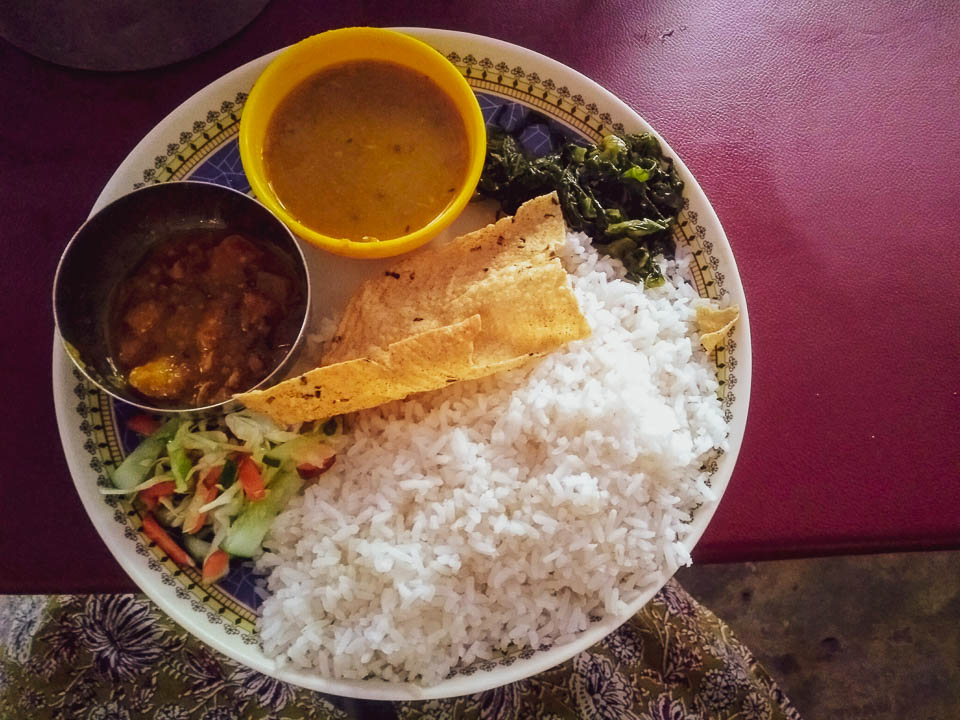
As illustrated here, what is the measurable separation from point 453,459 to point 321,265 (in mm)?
645

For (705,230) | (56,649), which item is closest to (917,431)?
(705,230)

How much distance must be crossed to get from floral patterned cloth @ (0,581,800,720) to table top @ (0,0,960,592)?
88 cm

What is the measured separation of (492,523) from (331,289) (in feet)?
2.51

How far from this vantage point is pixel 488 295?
76.4 inches

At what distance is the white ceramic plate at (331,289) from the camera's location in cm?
186

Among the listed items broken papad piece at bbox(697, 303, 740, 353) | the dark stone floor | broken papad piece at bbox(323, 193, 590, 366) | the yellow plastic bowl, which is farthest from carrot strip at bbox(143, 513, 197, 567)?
the dark stone floor

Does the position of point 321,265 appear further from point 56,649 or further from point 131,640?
point 56,649

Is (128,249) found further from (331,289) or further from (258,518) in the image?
(258,518)

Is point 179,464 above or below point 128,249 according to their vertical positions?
below

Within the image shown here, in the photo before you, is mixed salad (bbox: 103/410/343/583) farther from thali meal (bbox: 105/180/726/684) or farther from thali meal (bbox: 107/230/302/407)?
thali meal (bbox: 107/230/302/407)

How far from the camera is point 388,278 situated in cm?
197

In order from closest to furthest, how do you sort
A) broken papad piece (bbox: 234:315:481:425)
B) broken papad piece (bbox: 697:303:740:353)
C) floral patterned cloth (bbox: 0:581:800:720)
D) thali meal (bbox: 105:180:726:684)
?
broken papad piece (bbox: 234:315:481:425)
thali meal (bbox: 105:180:726:684)
broken papad piece (bbox: 697:303:740:353)
floral patterned cloth (bbox: 0:581:800:720)

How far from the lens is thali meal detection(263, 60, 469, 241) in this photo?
193cm

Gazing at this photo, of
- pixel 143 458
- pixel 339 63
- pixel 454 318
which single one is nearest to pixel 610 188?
pixel 454 318
